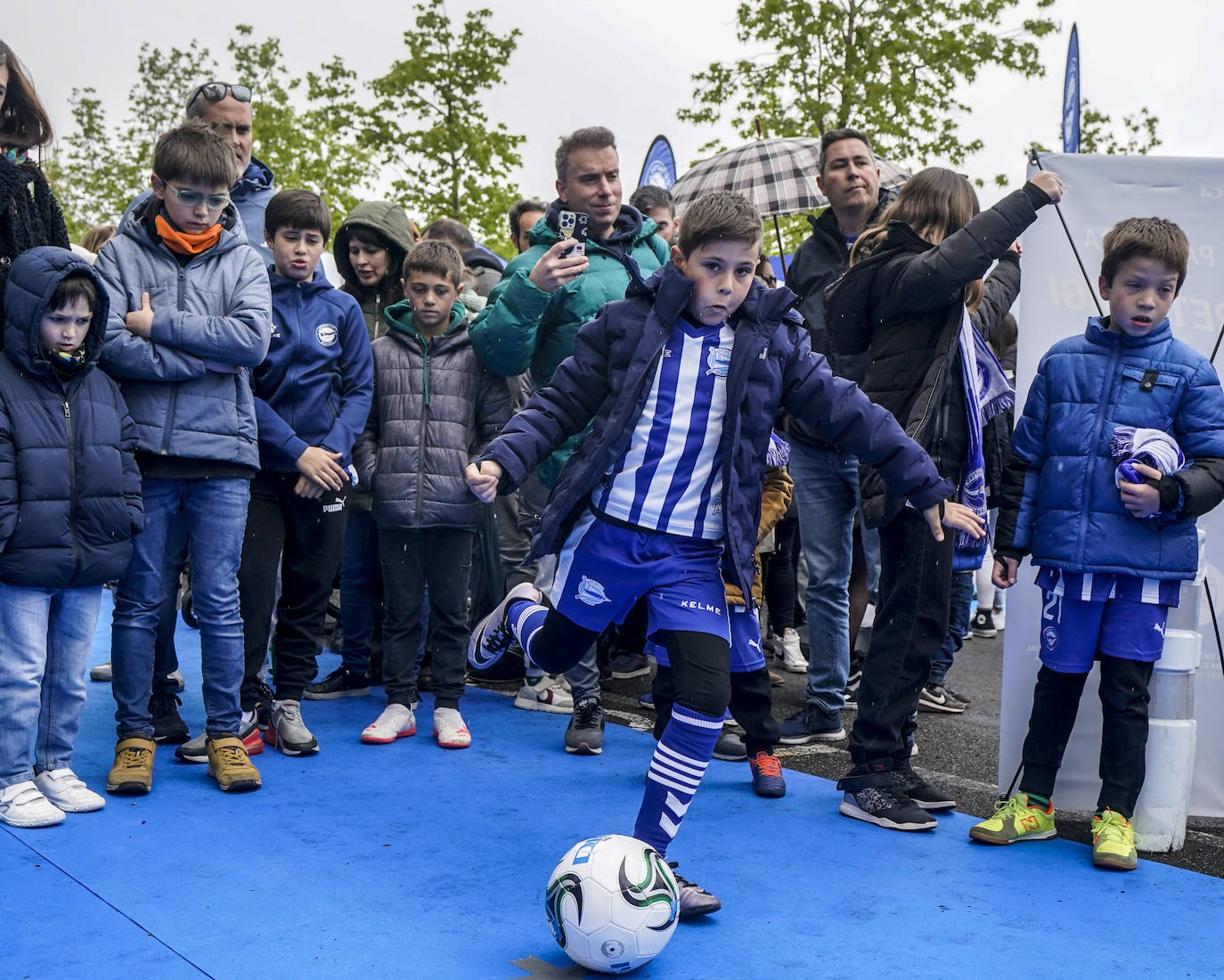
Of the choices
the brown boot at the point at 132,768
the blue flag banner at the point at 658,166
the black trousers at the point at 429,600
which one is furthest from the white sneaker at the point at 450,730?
the blue flag banner at the point at 658,166

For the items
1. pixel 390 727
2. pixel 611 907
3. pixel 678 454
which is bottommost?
pixel 390 727

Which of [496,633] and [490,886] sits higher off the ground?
[496,633]

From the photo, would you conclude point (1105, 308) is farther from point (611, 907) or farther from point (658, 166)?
point (658, 166)

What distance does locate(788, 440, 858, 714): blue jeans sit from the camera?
543 centimetres

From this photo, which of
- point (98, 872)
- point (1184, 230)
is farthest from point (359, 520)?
point (1184, 230)

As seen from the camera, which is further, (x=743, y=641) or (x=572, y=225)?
(x=572, y=225)

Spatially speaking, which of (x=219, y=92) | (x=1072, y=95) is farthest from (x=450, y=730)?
(x=1072, y=95)

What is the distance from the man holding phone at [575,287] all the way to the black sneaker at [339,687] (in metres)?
1.39

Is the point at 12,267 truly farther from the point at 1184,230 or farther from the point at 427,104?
the point at 427,104

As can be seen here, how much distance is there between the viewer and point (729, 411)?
11.9 feet

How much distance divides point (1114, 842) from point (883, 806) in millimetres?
750

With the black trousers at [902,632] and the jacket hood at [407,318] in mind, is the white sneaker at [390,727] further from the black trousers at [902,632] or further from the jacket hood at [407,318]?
the black trousers at [902,632]

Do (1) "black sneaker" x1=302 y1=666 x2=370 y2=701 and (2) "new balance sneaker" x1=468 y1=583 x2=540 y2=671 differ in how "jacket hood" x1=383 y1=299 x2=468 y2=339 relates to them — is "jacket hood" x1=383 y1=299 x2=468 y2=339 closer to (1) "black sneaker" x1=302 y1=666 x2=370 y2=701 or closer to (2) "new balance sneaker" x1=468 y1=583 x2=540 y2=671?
(2) "new balance sneaker" x1=468 y1=583 x2=540 y2=671

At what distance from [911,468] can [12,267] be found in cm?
301
